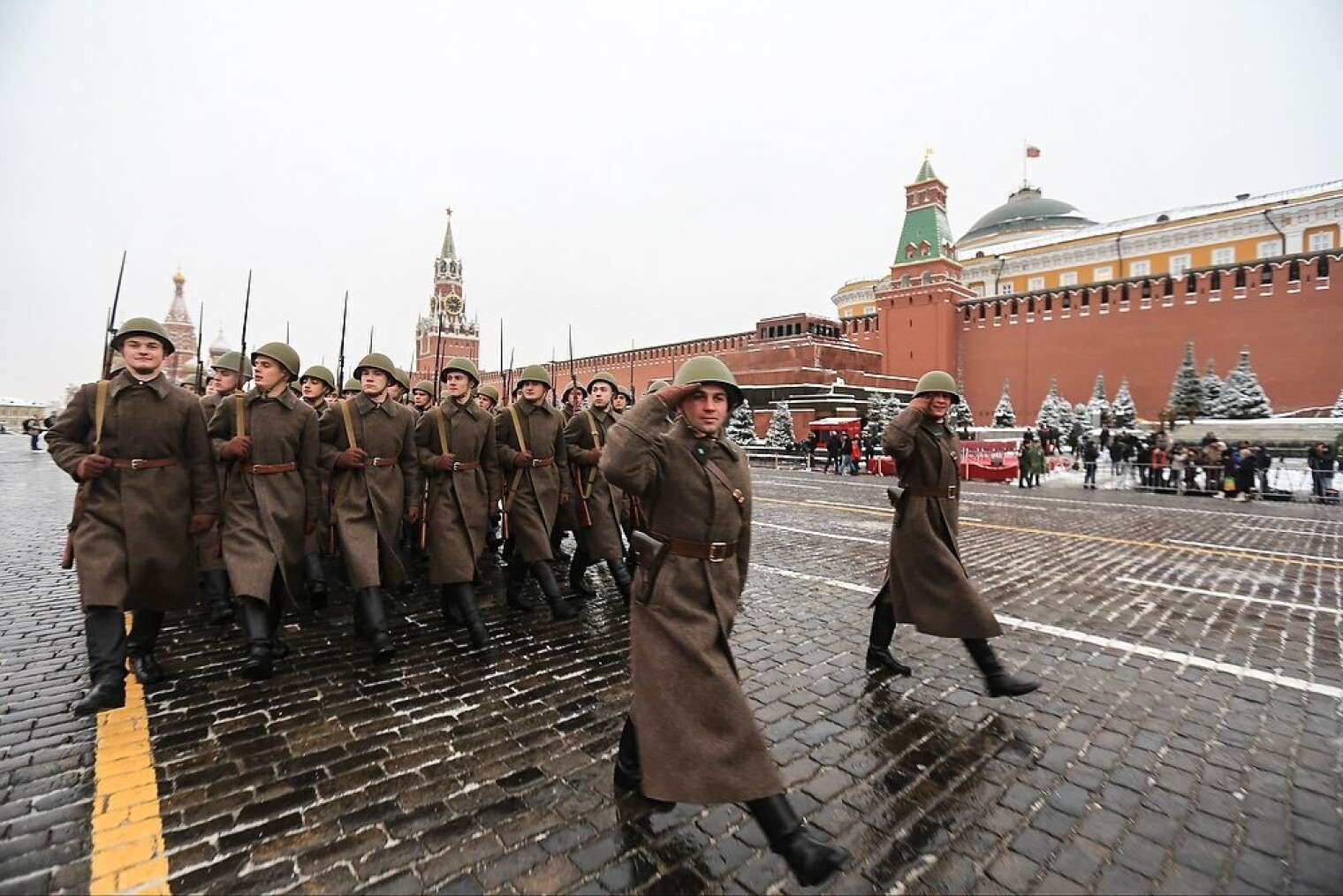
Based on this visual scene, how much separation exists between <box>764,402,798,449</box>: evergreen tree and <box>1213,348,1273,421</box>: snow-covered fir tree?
21.1m

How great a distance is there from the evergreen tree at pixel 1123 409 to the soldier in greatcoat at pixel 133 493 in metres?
42.5

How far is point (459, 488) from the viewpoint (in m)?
5.49

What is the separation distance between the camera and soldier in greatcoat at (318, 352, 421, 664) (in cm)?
Answer: 496

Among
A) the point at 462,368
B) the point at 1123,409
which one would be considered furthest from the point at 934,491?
the point at 1123,409

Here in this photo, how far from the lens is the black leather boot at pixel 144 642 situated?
4.31 meters

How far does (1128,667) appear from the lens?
4.63 meters

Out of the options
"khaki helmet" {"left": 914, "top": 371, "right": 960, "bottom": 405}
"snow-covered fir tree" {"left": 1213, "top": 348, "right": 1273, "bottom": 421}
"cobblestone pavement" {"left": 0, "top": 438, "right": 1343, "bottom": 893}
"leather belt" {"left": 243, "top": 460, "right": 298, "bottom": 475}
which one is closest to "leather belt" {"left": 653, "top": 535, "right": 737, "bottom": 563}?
"cobblestone pavement" {"left": 0, "top": 438, "right": 1343, "bottom": 893}

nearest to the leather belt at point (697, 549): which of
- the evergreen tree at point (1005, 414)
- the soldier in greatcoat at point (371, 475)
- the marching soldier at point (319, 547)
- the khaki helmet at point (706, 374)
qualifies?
the khaki helmet at point (706, 374)

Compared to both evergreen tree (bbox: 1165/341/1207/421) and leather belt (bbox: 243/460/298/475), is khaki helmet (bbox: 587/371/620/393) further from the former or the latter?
evergreen tree (bbox: 1165/341/1207/421)

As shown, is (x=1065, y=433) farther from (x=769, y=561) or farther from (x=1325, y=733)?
(x=1325, y=733)

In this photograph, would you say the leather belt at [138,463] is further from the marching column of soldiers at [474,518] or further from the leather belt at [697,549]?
the leather belt at [697,549]

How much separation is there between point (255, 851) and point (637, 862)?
146cm

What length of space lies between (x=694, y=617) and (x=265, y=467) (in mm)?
3580

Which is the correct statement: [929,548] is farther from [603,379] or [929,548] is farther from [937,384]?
[603,379]
